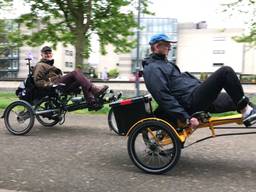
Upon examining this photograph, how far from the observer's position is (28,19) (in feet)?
61.3

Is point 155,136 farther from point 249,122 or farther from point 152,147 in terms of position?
point 249,122

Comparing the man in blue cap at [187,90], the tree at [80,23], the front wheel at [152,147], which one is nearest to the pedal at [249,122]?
the man in blue cap at [187,90]

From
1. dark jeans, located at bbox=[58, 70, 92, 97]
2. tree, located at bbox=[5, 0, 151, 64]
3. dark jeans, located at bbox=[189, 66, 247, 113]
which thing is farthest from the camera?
tree, located at bbox=[5, 0, 151, 64]

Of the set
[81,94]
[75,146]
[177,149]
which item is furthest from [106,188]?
[81,94]

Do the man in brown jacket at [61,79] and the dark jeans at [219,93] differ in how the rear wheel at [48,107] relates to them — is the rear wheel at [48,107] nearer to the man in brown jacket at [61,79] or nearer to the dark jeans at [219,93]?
the man in brown jacket at [61,79]

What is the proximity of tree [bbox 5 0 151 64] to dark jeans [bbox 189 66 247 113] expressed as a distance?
10.5 meters

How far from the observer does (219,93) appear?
17.3 ft

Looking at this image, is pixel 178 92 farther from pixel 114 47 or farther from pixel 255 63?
pixel 255 63

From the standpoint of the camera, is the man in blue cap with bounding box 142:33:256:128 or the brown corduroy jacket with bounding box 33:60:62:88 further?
the brown corduroy jacket with bounding box 33:60:62:88

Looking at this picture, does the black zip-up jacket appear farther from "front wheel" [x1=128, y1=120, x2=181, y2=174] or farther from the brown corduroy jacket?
the brown corduroy jacket

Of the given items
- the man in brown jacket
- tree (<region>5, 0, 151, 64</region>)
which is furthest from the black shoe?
tree (<region>5, 0, 151, 64</region>)

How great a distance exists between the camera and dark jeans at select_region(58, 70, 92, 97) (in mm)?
7766

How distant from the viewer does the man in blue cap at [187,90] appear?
5062 mm

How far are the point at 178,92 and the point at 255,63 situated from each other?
326 feet
